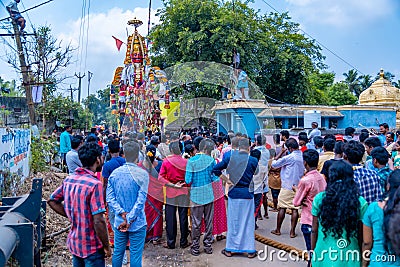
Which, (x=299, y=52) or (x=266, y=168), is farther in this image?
(x=299, y=52)

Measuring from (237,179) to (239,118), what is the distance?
34.4 feet

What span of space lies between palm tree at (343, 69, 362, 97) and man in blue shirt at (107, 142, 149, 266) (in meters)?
47.0

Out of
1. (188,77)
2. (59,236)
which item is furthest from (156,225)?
(188,77)

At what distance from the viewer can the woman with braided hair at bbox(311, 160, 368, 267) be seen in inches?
109

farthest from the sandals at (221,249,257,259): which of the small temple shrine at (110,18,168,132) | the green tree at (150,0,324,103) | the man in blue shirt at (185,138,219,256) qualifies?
the green tree at (150,0,324,103)

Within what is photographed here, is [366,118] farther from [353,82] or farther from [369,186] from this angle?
[353,82]

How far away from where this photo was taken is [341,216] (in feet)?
9.11

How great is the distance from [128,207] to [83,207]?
0.84m

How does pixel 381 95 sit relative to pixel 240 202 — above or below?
above

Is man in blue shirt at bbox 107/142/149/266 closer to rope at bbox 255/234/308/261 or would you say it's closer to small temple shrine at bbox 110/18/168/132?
rope at bbox 255/234/308/261

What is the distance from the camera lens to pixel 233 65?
61.1ft

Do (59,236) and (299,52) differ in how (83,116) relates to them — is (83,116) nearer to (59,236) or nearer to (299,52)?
(299,52)

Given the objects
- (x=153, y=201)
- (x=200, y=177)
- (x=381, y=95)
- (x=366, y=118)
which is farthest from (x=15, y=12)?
(x=381, y=95)

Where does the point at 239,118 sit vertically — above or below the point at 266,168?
above
